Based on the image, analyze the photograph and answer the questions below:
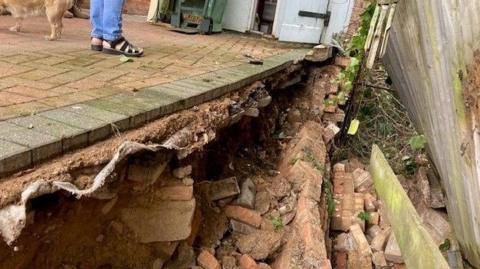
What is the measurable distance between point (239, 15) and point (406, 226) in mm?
5250

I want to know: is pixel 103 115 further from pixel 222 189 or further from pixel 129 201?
pixel 222 189

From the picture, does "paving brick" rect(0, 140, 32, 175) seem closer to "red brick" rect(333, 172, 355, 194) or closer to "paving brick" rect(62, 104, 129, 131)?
"paving brick" rect(62, 104, 129, 131)

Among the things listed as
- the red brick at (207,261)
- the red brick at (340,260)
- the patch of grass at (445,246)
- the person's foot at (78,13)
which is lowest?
the red brick at (340,260)

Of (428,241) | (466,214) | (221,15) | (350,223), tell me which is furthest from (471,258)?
(221,15)

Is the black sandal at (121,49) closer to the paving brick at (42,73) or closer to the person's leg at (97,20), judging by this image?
the person's leg at (97,20)

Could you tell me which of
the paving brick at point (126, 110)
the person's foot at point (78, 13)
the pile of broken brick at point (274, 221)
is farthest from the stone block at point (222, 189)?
the person's foot at point (78, 13)

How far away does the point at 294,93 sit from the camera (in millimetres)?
5477

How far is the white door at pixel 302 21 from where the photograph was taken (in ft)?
21.4

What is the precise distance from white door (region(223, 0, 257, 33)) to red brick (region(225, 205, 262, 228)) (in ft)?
14.4

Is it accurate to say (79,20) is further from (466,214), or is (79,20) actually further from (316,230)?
(466,214)

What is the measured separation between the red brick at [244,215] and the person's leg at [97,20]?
5.83 ft

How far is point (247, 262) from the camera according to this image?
286 cm

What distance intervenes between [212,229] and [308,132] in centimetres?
190

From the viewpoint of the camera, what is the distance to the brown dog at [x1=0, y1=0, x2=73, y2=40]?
4375mm
